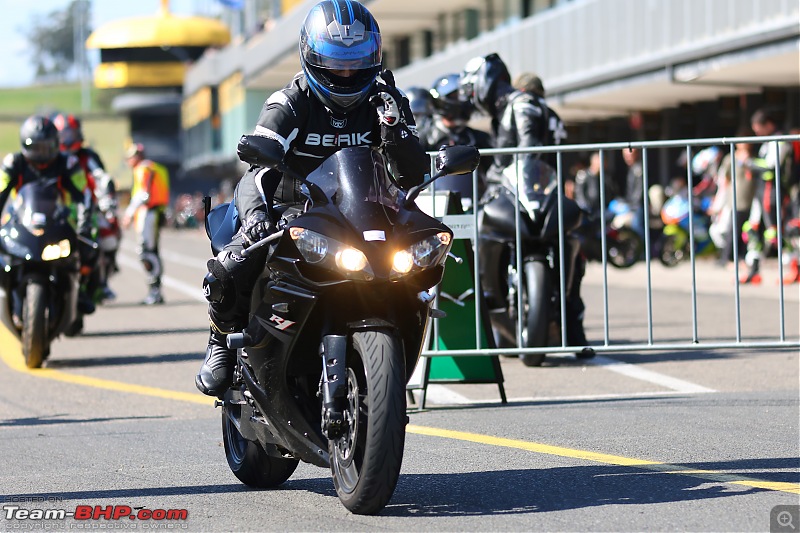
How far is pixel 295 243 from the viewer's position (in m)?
5.36

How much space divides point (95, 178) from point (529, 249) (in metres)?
5.79

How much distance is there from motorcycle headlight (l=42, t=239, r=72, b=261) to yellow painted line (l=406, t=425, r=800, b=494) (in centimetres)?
448

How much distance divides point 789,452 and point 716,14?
17364 millimetres

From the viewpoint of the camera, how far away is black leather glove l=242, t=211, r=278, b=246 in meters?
5.56

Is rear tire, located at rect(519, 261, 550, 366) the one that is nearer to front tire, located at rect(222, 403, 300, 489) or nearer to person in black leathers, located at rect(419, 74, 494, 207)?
person in black leathers, located at rect(419, 74, 494, 207)

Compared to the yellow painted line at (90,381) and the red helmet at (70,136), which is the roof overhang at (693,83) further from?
the yellow painted line at (90,381)

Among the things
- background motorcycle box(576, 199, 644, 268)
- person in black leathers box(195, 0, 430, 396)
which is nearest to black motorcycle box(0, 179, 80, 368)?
person in black leathers box(195, 0, 430, 396)

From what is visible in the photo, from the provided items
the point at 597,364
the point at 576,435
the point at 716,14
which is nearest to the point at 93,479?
the point at 576,435

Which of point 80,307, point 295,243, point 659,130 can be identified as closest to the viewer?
point 295,243

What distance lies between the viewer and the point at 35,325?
11305 mm

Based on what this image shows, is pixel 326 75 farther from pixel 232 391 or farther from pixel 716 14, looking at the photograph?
pixel 716 14

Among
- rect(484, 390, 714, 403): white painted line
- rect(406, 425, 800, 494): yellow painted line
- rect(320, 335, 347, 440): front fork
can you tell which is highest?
rect(320, 335, 347, 440): front fork

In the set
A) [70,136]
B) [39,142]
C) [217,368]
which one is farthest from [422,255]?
[70,136]

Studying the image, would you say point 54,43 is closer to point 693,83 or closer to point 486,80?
point 693,83
